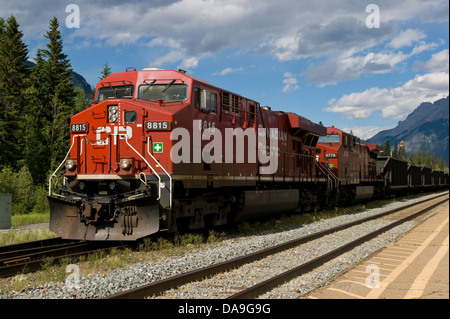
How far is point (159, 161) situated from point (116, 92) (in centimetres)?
259

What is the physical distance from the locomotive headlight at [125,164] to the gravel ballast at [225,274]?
228 cm

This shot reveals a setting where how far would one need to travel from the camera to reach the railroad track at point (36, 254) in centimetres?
761

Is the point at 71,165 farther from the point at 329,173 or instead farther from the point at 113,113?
the point at 329,173

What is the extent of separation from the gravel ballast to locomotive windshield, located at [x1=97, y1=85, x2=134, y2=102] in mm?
4407

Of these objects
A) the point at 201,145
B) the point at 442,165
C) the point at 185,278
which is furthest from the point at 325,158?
the point at 442,165

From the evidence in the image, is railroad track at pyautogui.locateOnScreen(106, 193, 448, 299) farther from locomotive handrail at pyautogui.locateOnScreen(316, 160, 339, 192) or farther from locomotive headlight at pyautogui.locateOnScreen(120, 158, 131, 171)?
locomotive handrail at pyautogui.locateOnScreen(316, 160, 339, 192)

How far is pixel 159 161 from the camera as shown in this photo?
31.8 ft

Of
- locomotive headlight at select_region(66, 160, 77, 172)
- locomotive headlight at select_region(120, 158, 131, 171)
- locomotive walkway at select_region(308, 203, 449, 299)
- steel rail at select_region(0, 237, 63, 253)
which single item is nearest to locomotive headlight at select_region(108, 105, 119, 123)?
locomotive headlight at select_region(120, 158, 131, 171)

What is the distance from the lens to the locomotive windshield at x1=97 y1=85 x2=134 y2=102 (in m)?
10.8

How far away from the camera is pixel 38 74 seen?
3903 centimetres

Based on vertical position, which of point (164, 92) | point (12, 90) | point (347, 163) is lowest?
point (347, 163)

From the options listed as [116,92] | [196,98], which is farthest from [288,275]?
[116,92]
